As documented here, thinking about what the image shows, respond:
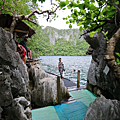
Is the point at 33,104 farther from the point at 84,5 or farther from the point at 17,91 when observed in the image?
the point at 84,5

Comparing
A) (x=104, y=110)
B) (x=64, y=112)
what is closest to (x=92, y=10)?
(x=104, y=110)

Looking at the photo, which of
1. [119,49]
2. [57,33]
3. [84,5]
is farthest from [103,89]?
[57,33]

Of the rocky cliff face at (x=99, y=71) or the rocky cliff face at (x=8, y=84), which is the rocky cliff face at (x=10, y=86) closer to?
the rocky cliff face at (x=8, y=84)

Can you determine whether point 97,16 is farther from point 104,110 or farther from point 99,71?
point 99,71

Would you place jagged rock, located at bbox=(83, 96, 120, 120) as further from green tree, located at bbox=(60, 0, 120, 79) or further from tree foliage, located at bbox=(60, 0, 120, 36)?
tree foliage, located at bbox=(60, 0, 120, 36)

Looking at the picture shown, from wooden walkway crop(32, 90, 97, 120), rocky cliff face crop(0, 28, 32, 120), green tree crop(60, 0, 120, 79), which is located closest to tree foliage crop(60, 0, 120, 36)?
green tree crop(60, 0, 120, 79)

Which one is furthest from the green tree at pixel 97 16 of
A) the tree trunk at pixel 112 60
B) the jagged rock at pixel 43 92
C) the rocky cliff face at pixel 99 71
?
the jagged rock at pixel 43 92

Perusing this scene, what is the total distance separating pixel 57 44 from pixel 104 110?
122900 mm

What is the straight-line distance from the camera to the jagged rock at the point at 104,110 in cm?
260

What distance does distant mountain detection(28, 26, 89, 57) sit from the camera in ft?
37.2

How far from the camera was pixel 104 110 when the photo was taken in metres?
2.80

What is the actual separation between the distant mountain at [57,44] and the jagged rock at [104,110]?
258 cm

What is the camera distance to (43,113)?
4.92 metres

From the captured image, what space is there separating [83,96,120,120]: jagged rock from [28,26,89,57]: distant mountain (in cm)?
258
